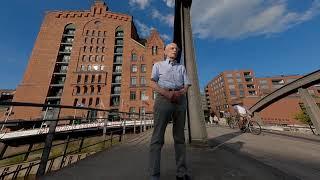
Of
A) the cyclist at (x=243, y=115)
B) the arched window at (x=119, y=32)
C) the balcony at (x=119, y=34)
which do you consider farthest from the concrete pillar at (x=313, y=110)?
the arched window at (x=119, y=32)

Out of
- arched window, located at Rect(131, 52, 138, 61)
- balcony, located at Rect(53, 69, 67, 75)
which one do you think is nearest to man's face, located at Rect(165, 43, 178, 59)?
arched window, located at Rect(131, 52, 138, 61)

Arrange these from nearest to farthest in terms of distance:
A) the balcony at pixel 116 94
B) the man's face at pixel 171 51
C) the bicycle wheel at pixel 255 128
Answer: the man's face at pixel 171 51
the bicycle wheel at pixel 255 128
the balcony at pixel 116 94

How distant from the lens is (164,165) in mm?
2559

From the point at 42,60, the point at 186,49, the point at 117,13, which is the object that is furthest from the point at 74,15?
the point at 186,49

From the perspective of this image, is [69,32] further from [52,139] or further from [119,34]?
[52,139]

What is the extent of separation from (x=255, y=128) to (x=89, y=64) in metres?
42.6

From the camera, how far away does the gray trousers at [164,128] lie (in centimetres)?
191

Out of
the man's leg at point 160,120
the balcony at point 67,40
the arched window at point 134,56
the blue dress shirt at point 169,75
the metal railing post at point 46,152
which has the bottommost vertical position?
the metal railing post at point 46,152

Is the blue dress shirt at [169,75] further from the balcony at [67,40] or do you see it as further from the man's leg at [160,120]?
the balcony at [67,40]

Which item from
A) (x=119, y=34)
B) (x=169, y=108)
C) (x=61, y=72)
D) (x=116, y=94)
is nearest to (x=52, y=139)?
(x=169, y=108)

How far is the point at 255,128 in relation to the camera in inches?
289

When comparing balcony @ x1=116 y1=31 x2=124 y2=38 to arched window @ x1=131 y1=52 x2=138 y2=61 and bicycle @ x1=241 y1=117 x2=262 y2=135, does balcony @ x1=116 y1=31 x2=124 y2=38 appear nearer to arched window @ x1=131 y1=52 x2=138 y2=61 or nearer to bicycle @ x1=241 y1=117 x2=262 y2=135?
arched window @ x1=131 y1=52 x2=138 y2=61

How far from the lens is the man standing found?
192 centimetres

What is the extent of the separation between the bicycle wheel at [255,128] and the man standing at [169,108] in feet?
21.2
